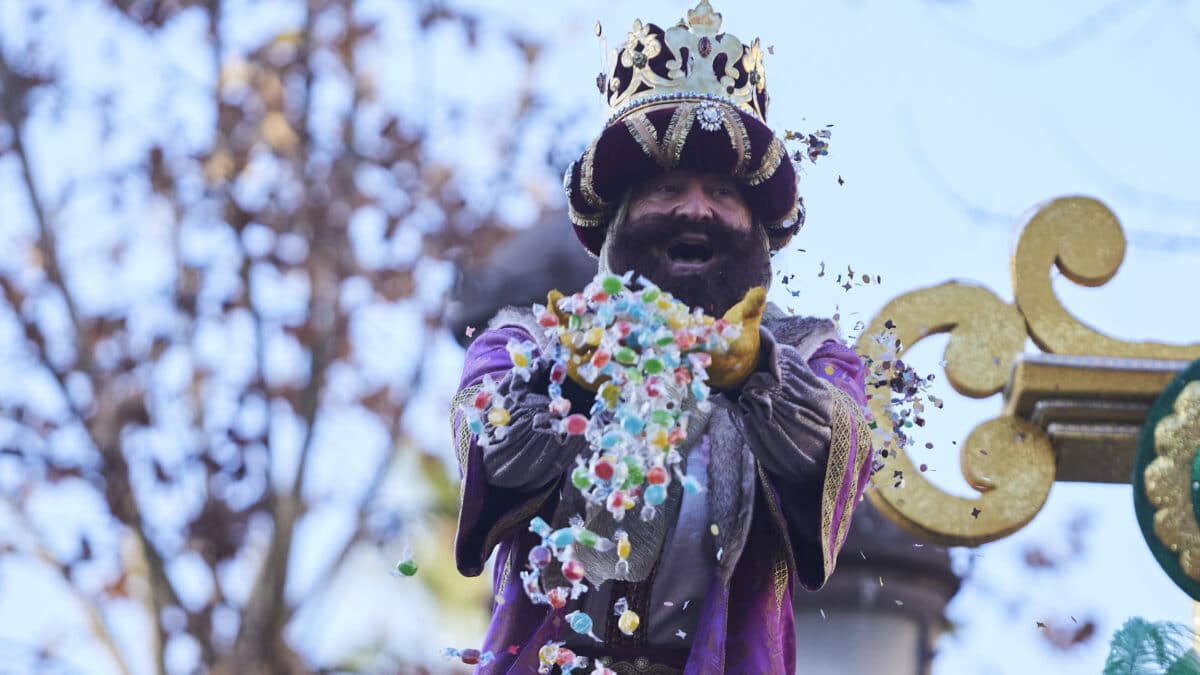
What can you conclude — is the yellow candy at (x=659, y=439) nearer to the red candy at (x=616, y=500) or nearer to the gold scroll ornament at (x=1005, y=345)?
the red candy at (x=616, y=500)

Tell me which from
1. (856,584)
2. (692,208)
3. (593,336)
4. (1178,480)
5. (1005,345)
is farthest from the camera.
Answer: (856,584)

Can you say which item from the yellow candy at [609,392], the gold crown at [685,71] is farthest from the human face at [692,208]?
the yellow candy at [609,392]

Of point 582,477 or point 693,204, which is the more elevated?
point 693,204

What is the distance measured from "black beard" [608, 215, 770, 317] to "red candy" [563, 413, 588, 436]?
60 centimetres

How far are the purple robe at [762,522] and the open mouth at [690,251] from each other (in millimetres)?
254

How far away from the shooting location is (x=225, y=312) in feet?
30.8

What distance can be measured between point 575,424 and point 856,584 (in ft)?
10.9

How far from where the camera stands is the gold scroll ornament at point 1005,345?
20.4 feet

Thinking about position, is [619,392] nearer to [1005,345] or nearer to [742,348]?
[742,348]

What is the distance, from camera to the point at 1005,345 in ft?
21.2

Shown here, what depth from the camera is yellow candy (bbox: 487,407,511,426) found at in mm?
4441

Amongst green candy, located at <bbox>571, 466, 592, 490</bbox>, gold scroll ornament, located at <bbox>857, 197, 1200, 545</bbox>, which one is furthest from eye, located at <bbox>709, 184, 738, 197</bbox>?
gold scroll ornament, located at <bbox>857, 197, 1200, 545</bbox>

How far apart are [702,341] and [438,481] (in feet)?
18.8

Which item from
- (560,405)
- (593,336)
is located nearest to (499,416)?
(560,405)
